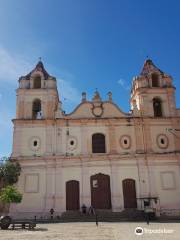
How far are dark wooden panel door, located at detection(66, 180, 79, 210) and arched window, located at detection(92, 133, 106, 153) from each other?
143 inches

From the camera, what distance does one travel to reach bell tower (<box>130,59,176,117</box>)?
107 ft

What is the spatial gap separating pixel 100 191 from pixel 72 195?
8.26ft

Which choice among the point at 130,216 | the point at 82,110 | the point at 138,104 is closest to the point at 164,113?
the point at 138,104

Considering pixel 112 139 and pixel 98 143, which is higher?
pixel 112 139

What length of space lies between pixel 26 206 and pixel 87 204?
17.4 feet

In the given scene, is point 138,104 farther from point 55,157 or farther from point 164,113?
point 55,157

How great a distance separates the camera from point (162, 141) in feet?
102

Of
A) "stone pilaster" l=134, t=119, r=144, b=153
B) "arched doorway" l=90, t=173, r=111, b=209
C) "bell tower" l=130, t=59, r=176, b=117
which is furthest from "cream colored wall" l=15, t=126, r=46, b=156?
"bell tower" l=130, t=59, r=176, b=117

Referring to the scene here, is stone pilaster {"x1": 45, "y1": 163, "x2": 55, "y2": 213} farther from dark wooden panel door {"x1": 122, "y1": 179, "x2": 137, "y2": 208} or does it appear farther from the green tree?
dark wooden panel door {"x1": 122, "y1": 179, "x2": 137, "y2": 208}

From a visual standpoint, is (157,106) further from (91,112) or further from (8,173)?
(8,173)

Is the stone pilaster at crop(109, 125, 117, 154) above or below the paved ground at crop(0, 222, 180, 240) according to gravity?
above

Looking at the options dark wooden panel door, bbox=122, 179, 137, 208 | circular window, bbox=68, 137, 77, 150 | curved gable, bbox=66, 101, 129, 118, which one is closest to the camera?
dark wooden panel door, bbox=122, 179, 137, 208

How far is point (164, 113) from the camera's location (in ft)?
106

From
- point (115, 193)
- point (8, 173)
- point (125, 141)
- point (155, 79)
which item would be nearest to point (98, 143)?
point (125, 141)
